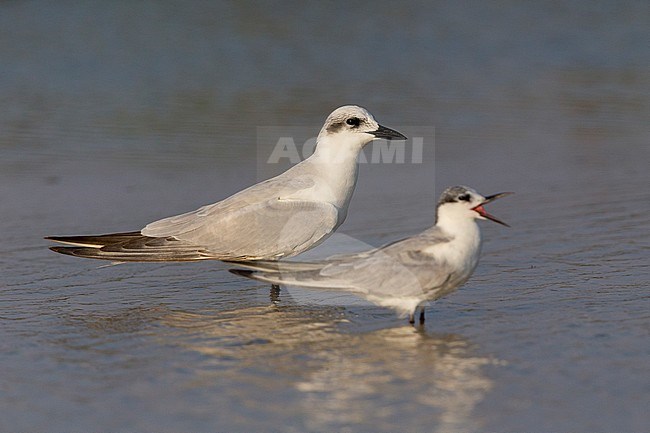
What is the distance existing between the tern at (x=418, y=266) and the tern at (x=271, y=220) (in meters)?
0.46

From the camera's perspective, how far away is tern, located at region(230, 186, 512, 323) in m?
4.71

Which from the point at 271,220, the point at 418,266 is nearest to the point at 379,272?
the point at 418,266

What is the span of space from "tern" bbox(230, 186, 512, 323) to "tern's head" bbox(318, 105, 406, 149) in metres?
0.90

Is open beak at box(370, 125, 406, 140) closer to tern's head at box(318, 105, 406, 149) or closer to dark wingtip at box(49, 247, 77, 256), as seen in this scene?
tern's head at box(318, 105, 406, 149)

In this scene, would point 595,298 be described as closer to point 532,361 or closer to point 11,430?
point 532,361

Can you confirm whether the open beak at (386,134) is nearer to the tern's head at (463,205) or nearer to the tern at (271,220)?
the tern at (271,220)

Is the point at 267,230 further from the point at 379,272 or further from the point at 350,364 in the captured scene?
the point at 350,364

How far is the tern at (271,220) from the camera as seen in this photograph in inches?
214

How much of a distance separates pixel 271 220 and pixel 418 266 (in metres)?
1.00

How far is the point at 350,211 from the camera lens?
7.21m

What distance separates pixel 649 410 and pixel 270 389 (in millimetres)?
1334

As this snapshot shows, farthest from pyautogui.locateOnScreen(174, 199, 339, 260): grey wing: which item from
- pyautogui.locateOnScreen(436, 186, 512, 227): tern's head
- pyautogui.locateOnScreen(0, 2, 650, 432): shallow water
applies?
pyautogui.locateOnScreen(436, 186, 512, 227): tern's head

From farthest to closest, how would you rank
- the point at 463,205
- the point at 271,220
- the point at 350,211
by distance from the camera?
1. the point at 350,211
2. the point at 271,220
3. the point at 463,205

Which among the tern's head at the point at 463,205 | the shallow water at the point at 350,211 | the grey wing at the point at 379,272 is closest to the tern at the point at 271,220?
the shallow water at the point at 350,211
